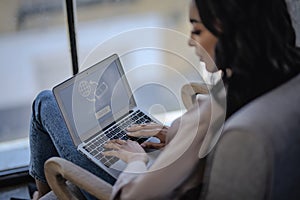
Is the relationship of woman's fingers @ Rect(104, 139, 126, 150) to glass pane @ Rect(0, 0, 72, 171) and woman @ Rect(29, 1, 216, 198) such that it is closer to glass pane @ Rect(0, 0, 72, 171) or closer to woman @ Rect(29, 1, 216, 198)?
woman @ Rect(29, 1, 216, 198)

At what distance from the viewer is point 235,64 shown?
42.4 inches

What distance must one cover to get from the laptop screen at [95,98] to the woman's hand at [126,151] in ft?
0.37

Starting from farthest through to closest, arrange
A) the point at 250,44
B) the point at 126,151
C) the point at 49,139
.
A: the point at 49,139, the point at 126,151, the point at 250,44

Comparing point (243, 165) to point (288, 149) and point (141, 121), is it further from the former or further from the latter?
point (141, 121)

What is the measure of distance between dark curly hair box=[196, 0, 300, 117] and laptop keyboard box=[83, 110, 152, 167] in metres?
0.48

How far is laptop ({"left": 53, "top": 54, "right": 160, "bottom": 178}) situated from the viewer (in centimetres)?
146

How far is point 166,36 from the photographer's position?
5.96ft

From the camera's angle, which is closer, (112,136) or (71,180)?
(71,180)

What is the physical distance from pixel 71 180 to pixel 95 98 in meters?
0.35

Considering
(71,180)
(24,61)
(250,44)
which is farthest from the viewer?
(24,61)

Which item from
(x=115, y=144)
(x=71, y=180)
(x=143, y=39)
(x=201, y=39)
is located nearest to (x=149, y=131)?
(x=115, y=144)

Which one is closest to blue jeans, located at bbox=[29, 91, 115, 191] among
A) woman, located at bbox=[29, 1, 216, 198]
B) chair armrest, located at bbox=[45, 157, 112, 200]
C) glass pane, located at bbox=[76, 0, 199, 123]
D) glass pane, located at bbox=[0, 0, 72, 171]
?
woman, located at bbox=[29, 1, 216, 198]

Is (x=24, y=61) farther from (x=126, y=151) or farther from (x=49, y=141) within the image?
(x=126, y=151)

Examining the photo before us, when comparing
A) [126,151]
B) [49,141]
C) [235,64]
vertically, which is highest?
[235,64]
